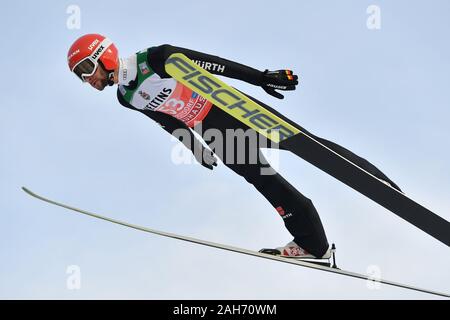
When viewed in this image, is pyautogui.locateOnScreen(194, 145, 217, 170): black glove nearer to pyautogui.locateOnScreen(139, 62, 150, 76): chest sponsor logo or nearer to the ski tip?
pyautogui.locateOnScreen(139, 62, 150, 76): chest sponsor logo

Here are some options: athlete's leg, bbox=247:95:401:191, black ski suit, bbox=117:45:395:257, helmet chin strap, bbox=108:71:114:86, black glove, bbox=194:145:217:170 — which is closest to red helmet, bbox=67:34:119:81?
helmet chin strap, bbox=108:71:114:86

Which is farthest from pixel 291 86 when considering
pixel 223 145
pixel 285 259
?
pixel 285 259

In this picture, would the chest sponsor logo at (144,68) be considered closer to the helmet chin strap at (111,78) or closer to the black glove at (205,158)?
the helmet chin strap at (111,78)

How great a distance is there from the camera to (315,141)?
558cm

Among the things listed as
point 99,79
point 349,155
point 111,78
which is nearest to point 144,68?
point 111,78

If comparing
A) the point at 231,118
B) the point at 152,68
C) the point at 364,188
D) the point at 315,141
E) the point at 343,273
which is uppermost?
the point at 152,68

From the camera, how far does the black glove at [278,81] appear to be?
18.4ft

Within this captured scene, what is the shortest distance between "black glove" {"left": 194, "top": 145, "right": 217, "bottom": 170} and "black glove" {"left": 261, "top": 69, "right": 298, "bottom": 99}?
1123 millimetres

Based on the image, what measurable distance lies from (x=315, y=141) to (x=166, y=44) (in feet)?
5.59

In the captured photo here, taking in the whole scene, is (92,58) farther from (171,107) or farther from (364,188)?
(364,188)

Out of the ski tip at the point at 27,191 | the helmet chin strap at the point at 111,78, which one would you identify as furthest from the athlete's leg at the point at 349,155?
the ski tip at the point at 27,191

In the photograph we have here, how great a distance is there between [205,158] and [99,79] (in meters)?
1.40

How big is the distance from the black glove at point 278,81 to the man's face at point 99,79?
5.31 ft

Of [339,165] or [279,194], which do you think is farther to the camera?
[279,194]
